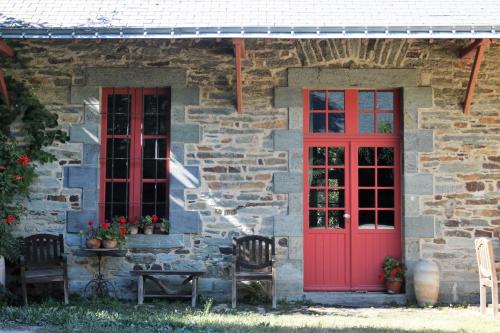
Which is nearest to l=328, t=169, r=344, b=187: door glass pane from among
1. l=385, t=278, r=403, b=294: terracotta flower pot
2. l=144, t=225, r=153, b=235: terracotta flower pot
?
l=385, t=278, r=403, b=294: terracotta flower pot

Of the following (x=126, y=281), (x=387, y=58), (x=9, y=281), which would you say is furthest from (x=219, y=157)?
(x=9, y=281)

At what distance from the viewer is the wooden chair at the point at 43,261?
724 centimetres

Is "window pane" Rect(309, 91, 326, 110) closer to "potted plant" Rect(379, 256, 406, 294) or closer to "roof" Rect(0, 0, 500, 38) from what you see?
"roof" Rect(0, 0, 500, 38)

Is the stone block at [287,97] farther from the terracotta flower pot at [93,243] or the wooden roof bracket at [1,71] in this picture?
the wooden roof bracket at [1,71]

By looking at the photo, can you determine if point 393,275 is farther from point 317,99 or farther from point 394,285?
point 317,99

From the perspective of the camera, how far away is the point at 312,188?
8156 millimetres

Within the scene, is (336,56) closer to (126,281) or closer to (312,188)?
(312,188)

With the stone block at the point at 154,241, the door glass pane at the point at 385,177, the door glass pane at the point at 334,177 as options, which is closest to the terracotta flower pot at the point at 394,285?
the door glass pane at the point at 385,177

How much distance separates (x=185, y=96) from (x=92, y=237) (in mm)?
2017

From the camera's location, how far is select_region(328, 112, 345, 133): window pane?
8.17 meters

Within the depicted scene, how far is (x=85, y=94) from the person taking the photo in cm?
800

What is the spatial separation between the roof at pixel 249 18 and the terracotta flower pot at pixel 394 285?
114 inches

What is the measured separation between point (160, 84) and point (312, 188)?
226 centimetres

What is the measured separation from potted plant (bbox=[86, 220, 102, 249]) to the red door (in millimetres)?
2488
